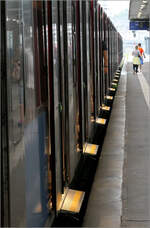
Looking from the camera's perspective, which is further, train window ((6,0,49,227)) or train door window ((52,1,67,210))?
train door window ((52,1,67,210))

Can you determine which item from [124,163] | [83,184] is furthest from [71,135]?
A: [124,163]

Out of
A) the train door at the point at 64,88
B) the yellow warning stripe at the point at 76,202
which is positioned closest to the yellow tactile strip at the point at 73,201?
the yellow warning stripe at the point at 76,202

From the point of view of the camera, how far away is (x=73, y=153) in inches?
198

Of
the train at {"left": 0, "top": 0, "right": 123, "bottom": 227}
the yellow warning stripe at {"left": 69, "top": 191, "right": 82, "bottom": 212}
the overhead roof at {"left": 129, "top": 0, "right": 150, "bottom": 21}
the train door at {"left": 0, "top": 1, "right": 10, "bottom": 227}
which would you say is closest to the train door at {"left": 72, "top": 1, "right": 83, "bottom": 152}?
the train at {"left": 0, "top": 0, "right": 123, "bottom": 227}

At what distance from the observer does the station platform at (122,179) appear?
4.85 meters

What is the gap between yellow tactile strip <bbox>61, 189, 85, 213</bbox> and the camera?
4173 millimetres

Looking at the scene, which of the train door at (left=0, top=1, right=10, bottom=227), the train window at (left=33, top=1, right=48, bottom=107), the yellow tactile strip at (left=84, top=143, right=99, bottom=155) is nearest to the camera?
the train door at (left=0, top=1, right=10, bottom=227)

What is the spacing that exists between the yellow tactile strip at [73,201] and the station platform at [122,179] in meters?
0.28

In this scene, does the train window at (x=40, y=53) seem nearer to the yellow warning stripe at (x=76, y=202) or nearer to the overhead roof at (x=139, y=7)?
the yellow warning stripe at (x=76, y=202)

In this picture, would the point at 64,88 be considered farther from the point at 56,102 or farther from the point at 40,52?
the point at 40,52

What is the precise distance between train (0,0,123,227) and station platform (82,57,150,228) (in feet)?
1.71

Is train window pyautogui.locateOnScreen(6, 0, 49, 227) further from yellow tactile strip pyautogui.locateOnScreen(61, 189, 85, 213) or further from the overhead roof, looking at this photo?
the overhead roof

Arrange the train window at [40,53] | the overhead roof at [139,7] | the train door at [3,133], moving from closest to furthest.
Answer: the train door at [3,133], the train window at [40,53], the overhead roof at [139,7]

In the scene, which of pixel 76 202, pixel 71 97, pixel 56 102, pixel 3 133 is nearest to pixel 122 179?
pixel 71 97
